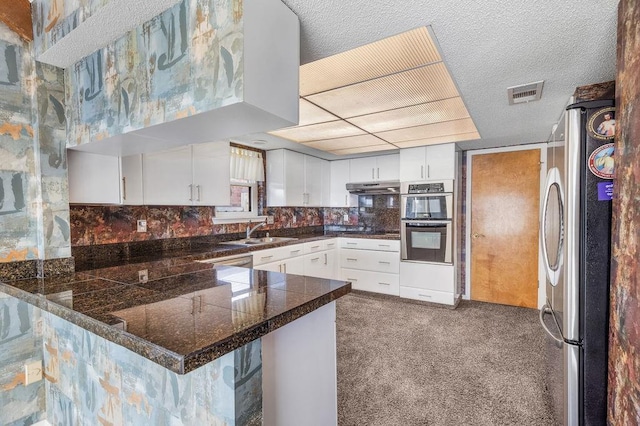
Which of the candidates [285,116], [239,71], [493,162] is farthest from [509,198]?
[239,71]

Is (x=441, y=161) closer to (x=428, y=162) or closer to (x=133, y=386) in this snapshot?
(x=428, y=162)

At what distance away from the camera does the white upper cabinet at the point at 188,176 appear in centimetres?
263

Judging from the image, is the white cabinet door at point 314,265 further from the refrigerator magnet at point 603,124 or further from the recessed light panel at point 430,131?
the refrigerator magnet at point 603,124

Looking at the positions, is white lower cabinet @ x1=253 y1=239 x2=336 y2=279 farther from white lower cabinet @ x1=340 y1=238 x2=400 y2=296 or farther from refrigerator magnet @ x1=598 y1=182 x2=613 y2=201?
refrigerator magnet @ x1=598 y1=182 x2=613 y2=201

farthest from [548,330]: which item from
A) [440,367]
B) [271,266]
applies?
[271,266]

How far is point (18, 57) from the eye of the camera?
1.62m

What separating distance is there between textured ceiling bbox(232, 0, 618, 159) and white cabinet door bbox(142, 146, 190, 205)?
1.67 metres

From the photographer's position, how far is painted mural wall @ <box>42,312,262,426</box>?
98 centimetres

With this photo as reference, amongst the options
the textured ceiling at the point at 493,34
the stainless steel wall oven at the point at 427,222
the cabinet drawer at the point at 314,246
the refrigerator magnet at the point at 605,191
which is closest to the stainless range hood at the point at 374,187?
the stainless steel wall oven at the point at 427,222

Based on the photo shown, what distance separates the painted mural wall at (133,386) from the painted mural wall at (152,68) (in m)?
0.96

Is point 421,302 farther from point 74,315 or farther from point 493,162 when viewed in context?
point 74,315

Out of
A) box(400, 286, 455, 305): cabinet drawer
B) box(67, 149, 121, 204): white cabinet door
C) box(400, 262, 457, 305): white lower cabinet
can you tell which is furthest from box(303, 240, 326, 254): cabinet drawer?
box(67, 149, 121, 204): white cabinet door

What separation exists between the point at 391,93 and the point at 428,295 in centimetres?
281

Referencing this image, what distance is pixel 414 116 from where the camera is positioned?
279 centimetres
